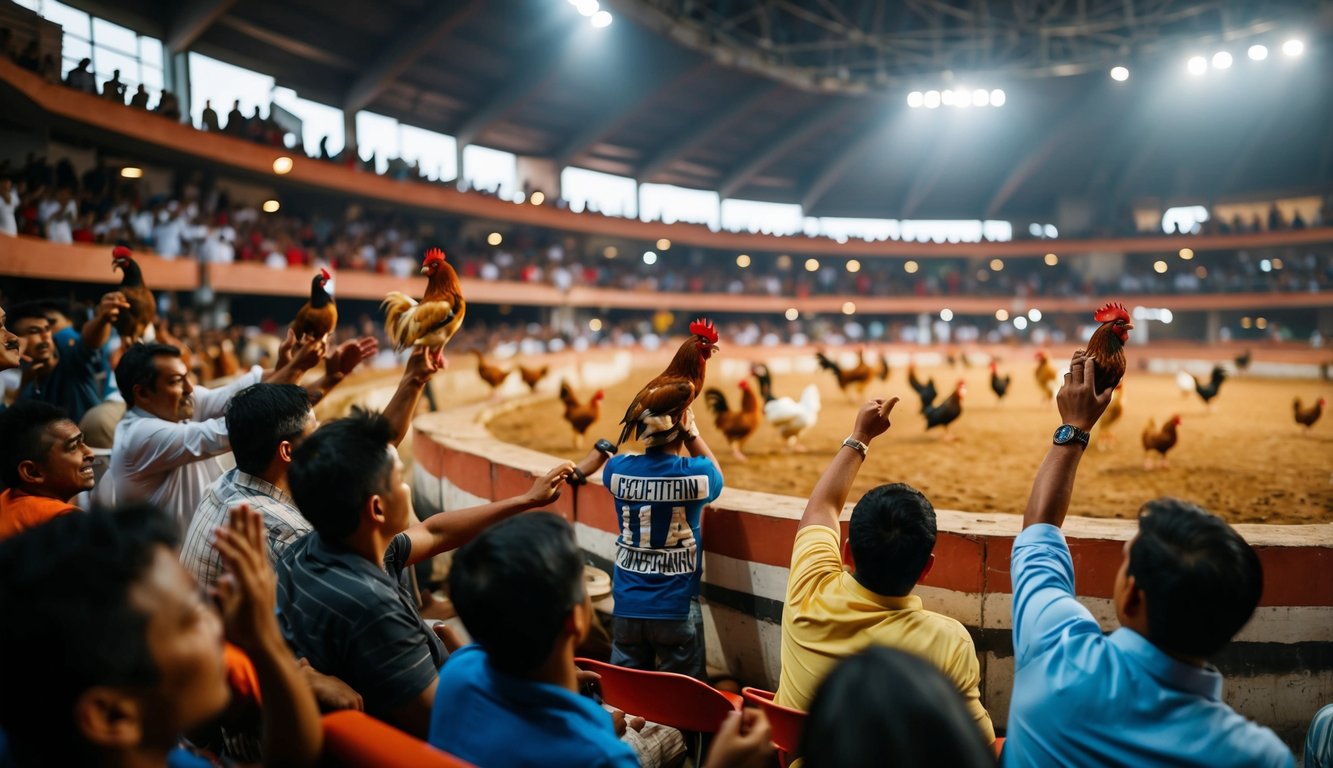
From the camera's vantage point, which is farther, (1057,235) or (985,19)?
(1057,235)

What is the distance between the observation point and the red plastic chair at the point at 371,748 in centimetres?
120

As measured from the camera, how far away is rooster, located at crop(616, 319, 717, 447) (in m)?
3.25

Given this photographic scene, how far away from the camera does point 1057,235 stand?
34.3 m

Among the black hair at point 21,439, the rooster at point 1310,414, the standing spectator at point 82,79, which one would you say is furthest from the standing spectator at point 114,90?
the rooster at point 1310,414

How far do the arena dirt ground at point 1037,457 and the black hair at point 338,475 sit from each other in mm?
4450

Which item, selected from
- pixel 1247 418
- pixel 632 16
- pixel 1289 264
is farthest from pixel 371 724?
pixel 1289 264

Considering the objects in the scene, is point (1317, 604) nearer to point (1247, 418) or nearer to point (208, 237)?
point (1247, 418)

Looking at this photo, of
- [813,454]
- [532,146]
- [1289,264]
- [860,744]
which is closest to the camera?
[860,744]

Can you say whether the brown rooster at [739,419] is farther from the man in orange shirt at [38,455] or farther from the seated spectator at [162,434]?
the man in orange shirt at [38,455]

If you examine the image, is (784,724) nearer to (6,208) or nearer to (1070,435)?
(1070,435)

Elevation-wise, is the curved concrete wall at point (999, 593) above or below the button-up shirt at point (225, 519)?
below

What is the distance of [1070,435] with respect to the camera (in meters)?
1.97

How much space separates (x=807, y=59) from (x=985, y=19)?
602cm

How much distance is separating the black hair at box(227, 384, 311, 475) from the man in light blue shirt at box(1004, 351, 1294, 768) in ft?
7.20
